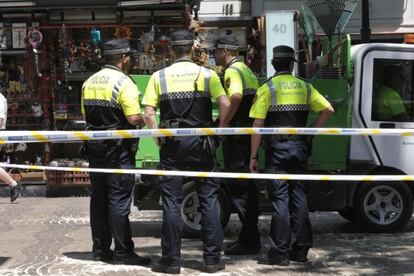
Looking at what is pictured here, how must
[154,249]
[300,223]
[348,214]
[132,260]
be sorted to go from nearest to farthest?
1. [132,260]
2. [300,223]
3. [154,249]
4. [348,214]

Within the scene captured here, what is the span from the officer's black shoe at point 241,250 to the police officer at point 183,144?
63 centimetres

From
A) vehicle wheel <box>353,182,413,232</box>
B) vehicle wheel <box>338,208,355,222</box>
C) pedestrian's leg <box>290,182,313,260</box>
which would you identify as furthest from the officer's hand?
vehicle wheel <box>338,208,355,222</box>

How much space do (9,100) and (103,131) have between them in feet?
22.9

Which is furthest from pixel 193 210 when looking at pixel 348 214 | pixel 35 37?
pixel 35 37

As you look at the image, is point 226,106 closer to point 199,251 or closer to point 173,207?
point 173,207

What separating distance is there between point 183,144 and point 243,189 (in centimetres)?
102

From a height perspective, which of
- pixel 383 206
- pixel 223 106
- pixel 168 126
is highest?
pixel 223 106

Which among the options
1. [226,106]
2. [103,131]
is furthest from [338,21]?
[103,131]

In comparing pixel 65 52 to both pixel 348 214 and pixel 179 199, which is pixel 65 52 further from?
pixel 179 199

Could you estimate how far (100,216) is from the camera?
599 cm

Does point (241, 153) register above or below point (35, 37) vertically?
below

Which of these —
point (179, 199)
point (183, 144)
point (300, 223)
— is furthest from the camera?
point (300, 223)

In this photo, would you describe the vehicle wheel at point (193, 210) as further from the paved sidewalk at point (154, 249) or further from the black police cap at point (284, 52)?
the black police cap at point (284, 52)

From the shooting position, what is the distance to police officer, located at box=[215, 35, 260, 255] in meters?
6.17
